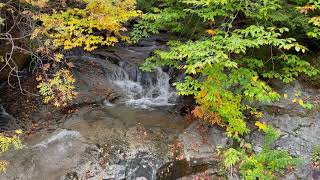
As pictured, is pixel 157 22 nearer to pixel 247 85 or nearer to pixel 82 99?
pixel 247 85

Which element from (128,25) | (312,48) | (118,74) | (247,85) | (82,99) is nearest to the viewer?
(247,85)

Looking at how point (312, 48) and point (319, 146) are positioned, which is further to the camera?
point (312, 48)

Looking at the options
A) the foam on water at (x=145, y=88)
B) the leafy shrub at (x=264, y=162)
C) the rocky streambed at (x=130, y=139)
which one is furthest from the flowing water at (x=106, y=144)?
the leafy shrub at (x=264, y=162)

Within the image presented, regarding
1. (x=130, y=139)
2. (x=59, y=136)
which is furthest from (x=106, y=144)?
(x=59, y=136)

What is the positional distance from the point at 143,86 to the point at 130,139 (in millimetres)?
3708

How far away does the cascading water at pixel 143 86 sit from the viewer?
33.1ft

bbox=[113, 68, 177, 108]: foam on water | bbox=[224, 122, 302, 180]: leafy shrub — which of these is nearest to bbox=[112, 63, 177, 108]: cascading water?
bbox=[113, 68, 177, 108]: foam on water

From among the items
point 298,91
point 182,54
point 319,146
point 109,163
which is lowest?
point 109,163

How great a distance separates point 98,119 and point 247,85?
13.0 feet

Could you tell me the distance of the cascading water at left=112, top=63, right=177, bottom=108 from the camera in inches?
397

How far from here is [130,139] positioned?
7305 millimetres

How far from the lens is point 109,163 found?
6598 millimetres

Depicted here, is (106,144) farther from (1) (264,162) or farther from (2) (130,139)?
(1) (264,162)

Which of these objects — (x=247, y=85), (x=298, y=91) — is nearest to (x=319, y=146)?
(x=298, y=91)
